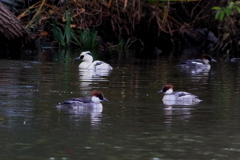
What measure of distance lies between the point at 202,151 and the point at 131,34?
791 inches

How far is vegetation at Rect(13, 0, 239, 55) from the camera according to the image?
25.3 metres

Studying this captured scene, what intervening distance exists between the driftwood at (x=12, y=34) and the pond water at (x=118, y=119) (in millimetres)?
5486

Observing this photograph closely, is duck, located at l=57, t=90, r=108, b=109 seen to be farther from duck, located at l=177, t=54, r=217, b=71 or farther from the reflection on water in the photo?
duck, located at l=177, t=54, r=217, b=71

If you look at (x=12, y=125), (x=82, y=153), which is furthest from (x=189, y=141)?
(x=12, y=125)

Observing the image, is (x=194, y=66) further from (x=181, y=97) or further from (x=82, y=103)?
(x=82, y=103)

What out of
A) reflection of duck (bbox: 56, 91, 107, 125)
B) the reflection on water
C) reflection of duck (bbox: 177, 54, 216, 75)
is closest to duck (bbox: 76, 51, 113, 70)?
reflection of duck (bbox: 177, 54, 216, 75)

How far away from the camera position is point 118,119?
30.3 ft

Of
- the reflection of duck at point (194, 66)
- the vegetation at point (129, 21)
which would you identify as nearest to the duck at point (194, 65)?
the reflection of duck at point (194, 66)

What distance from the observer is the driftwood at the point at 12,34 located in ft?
69.7

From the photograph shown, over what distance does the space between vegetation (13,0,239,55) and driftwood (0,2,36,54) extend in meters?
1.90

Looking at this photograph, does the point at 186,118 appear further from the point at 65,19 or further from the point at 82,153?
the point at 65,19

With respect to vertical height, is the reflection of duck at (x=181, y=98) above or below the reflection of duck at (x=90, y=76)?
below

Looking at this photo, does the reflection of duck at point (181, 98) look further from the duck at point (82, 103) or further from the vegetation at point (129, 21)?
the vegetation at point (129, 21)

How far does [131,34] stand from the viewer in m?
27.3
